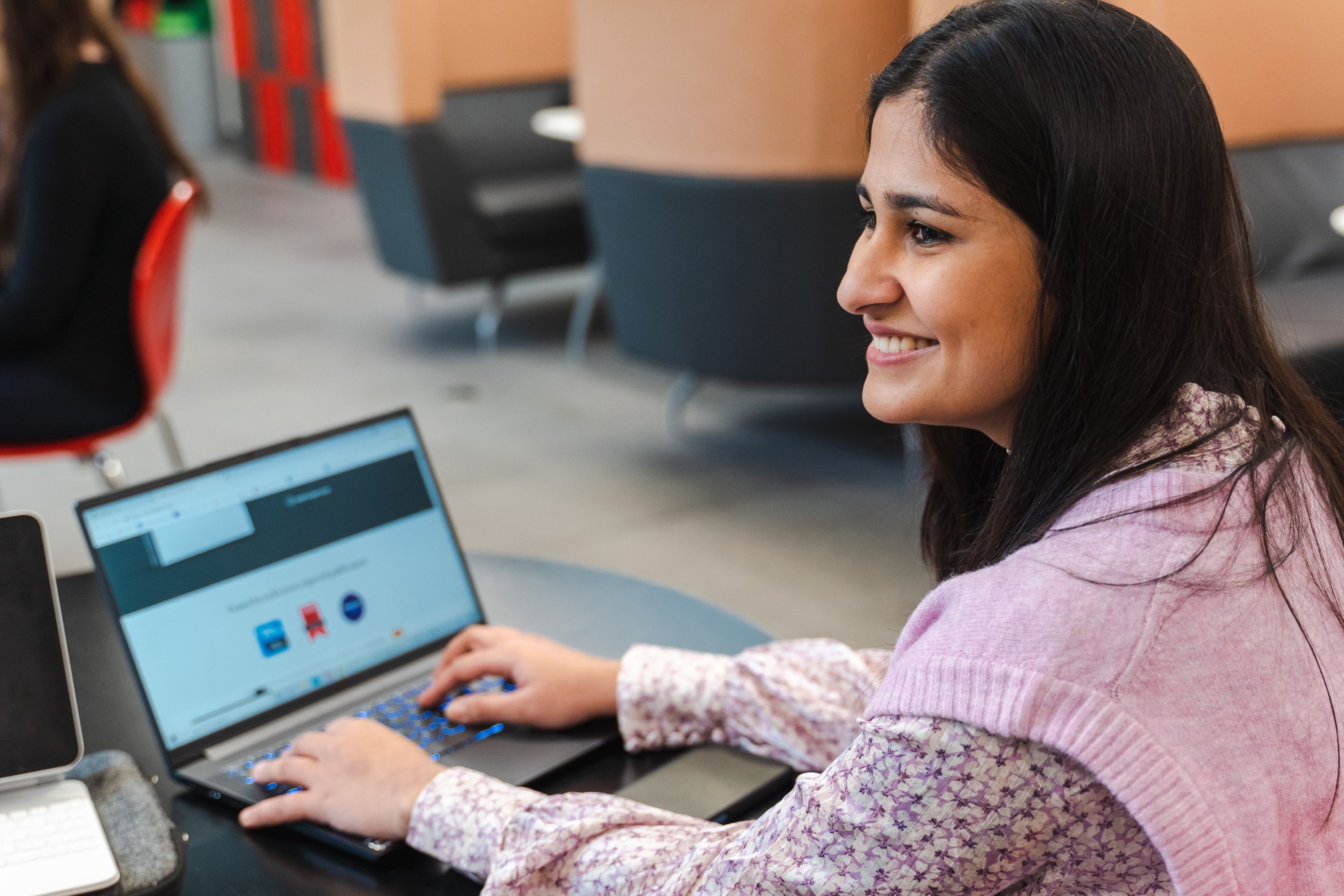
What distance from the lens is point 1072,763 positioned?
2.40 ft

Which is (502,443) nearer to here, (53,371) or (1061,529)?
(53,371)

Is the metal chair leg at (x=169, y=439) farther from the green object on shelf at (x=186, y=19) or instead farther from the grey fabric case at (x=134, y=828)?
the green object on shelf at (x=186, y=19)

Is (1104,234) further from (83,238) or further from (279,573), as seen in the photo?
(83,238)

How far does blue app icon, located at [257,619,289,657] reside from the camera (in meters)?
1.18

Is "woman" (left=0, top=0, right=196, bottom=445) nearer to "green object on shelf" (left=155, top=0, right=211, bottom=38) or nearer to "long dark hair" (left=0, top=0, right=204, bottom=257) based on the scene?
"long dark hair" (left=0, top=0, right=204, bottom=257)

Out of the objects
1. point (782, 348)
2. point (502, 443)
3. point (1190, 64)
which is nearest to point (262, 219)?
point (502, 443)

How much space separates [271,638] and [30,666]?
0.71ft

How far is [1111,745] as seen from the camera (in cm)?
71

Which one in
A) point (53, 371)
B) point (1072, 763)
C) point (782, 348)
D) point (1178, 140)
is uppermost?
point (1178, 140)

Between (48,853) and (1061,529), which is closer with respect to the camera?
(1061,529)

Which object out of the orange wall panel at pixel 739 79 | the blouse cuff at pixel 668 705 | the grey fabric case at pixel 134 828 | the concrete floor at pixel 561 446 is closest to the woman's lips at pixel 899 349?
the blouse cuff at pixel 668 705

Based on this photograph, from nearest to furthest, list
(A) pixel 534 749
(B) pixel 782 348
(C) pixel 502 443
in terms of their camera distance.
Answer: (A) pixel 534 749 → (B) pixel 782 348 → (C) pixel 502 443

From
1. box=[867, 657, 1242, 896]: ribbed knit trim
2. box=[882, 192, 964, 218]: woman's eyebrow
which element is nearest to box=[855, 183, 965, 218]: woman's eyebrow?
box=[882, 192, 964, 218]: woman's eyebrow

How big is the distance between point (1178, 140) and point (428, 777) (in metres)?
0.69
